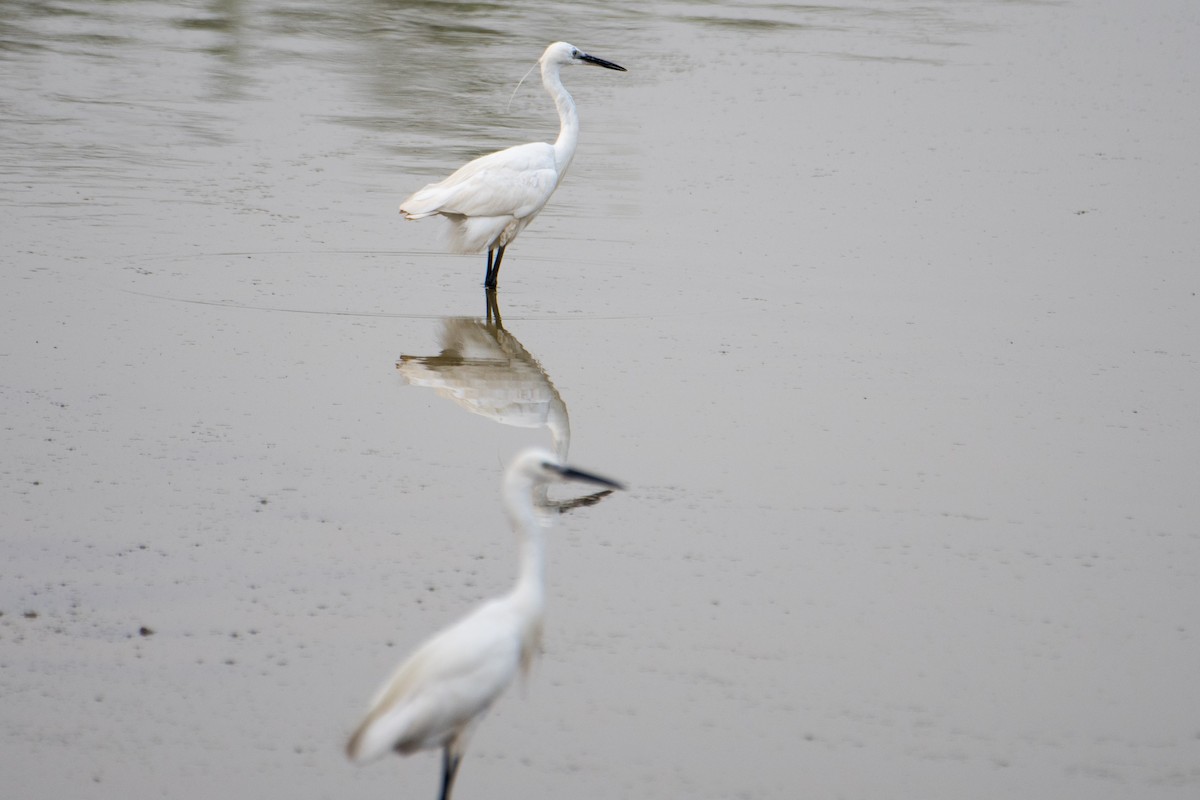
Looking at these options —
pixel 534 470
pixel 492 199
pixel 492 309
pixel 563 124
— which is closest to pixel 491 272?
pixel 492 199

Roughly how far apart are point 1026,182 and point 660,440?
734cm

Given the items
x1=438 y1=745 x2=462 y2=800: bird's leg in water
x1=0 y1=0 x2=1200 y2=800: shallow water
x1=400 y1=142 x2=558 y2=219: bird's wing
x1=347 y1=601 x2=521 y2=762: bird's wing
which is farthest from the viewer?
x1=400 y1=142 x2=558 y2=219: bird's wing

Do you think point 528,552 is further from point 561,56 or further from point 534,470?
point 561,56

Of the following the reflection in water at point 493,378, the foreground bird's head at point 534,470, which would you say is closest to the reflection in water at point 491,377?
the reflection in water at point 493,378

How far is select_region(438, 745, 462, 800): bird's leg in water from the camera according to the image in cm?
437

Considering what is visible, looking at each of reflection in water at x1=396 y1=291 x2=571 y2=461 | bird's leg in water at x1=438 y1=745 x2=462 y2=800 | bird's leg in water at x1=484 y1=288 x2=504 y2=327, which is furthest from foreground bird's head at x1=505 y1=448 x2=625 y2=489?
bird's leg in water at x1=484 y1=288 x2=504 y2=327

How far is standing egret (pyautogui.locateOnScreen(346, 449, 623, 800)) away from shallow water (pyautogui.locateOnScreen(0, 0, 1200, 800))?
56 centimetres

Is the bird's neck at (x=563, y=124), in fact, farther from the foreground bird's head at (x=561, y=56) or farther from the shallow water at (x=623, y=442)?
the shallow water at (x=623, y=442)

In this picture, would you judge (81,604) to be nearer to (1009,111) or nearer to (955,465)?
(955,465)

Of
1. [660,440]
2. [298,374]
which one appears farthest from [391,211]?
[660,440]

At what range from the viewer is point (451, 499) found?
689cm

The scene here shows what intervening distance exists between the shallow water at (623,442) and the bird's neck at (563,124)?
678 millimetres

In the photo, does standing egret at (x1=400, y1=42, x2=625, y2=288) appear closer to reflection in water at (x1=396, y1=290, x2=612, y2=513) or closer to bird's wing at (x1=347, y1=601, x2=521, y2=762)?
reflection in water at (x1=396, y1=290, x2=612, y2=513)

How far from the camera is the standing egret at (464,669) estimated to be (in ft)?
13.3
